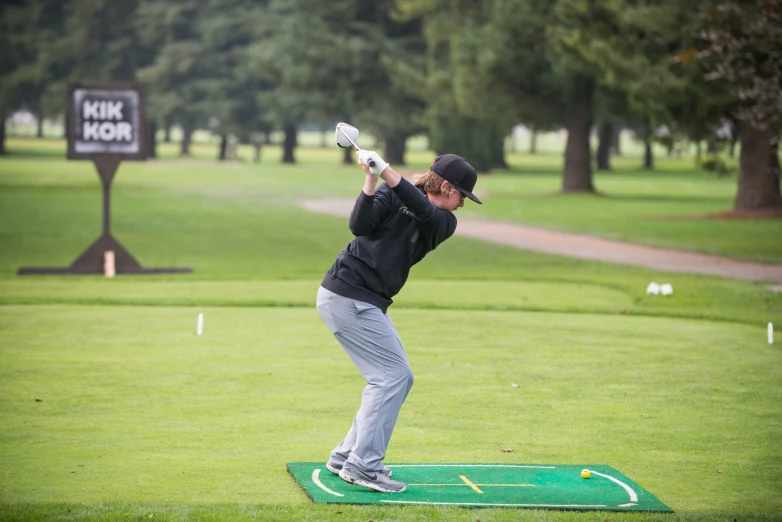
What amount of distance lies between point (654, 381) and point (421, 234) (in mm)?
4739

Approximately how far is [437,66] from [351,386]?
52898 mm

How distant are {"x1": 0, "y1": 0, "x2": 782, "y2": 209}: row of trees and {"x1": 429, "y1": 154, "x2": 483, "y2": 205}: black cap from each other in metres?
20.0

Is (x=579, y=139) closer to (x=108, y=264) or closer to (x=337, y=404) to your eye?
(x=108, y=264)

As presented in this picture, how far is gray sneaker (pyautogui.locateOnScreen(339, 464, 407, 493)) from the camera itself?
23.6ft

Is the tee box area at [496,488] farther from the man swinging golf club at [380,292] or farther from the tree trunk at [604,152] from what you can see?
the tree trunk at [604,152]

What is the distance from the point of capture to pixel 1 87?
80438mm

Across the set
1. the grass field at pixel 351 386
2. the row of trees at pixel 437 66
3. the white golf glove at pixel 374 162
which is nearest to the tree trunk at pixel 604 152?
the row of trees at pixel 437 66

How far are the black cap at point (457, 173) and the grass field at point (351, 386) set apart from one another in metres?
1.92

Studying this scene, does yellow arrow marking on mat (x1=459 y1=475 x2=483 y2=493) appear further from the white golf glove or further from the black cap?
the white golf glove

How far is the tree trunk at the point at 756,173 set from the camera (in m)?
38.3

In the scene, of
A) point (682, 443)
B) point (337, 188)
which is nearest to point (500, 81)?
point (337, 188)

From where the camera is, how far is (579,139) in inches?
2002

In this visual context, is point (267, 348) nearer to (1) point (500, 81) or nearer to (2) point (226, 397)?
(2) point (226, 397)

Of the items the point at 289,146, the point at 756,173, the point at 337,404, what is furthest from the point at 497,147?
the point at 337,404
